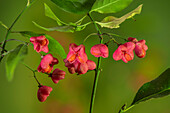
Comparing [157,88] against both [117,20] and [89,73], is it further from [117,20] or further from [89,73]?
[89,73]

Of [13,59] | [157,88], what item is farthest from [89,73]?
[13,59]

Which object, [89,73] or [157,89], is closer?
[157,89]

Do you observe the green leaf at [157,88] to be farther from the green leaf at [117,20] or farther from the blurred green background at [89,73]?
the blurred green background at [89,73]

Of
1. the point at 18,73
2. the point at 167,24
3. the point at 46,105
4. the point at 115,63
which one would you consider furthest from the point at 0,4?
the point at 167,24

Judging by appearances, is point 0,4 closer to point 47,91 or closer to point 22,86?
point 22,86

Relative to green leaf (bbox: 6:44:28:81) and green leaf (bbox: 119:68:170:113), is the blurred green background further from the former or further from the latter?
green leaf (bbox: 6:44:28:81)

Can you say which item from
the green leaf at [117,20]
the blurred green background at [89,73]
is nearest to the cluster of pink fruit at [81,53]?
the green leaf at [117,20]
